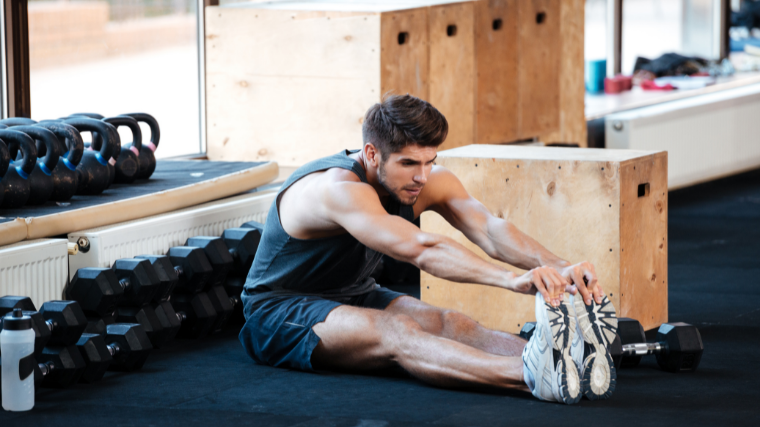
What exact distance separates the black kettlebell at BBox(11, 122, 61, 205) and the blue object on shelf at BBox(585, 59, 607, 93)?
559 centimetres

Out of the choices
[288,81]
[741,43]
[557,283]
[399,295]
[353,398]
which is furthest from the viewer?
[741,43]

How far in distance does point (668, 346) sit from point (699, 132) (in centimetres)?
508

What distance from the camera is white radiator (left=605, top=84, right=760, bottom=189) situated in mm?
7422

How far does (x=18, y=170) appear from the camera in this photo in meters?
3.58

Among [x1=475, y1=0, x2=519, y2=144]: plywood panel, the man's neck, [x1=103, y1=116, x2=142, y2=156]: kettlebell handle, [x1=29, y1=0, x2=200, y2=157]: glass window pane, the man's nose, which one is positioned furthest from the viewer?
[x1=475, y1=0, x2=519, y2=144]: plywood panel

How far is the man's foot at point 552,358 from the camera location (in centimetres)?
277

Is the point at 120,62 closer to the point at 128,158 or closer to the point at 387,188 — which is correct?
the point at 128,158

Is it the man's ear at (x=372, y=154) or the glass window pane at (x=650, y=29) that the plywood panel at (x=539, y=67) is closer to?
the glass window pane at (x=650, y=29)

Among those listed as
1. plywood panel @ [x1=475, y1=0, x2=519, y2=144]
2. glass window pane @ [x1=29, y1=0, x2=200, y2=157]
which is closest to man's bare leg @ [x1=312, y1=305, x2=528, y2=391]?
glass window pane @ [x1=29, y1=0, x2=200, y2=157]

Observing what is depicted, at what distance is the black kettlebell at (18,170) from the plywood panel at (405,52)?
186cm

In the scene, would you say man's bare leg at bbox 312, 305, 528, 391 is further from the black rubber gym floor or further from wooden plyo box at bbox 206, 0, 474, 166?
wooden plyo box at bbox 206, 0, 474, 166

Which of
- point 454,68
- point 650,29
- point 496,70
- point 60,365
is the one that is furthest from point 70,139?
point 650,29

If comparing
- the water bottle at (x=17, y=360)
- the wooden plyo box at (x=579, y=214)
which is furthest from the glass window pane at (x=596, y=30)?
the water bottle at (x=17, y=360)

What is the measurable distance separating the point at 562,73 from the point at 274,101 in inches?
82.7
